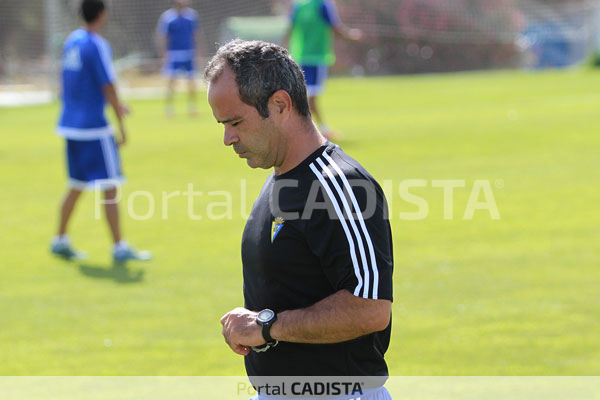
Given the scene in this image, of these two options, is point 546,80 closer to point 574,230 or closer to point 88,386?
point 574,230

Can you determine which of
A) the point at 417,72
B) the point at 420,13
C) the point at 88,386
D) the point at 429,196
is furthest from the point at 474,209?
the point at 417,72

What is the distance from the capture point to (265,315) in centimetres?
305

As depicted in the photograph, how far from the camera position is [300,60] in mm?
15773

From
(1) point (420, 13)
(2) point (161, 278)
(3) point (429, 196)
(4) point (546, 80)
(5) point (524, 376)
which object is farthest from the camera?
(1) point (420, 13)

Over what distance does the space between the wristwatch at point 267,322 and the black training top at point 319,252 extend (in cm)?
10

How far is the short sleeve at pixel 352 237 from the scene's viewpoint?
9.47ft

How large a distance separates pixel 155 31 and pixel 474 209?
912 inches

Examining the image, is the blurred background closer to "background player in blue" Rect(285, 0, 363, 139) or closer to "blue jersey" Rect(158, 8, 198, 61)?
"blue jersey" Rect(158, 8, 198, 61)

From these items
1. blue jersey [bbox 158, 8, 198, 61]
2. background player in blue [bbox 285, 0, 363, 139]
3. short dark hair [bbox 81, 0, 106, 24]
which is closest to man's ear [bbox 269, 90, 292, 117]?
short dark hair [bbox 81, 0, 106, 24]

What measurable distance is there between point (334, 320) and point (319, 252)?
0.23 meters

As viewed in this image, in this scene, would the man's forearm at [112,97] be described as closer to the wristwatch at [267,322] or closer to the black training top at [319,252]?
the black training top at [319,252]

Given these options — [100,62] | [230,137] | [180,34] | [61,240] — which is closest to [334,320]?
[230,137]

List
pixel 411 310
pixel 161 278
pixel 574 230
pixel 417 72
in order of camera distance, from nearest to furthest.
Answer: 1. pixel 411 310
2. pixel 161 278
3. pixel 574 230
4. pixel 417 72

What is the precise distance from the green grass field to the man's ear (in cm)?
311
